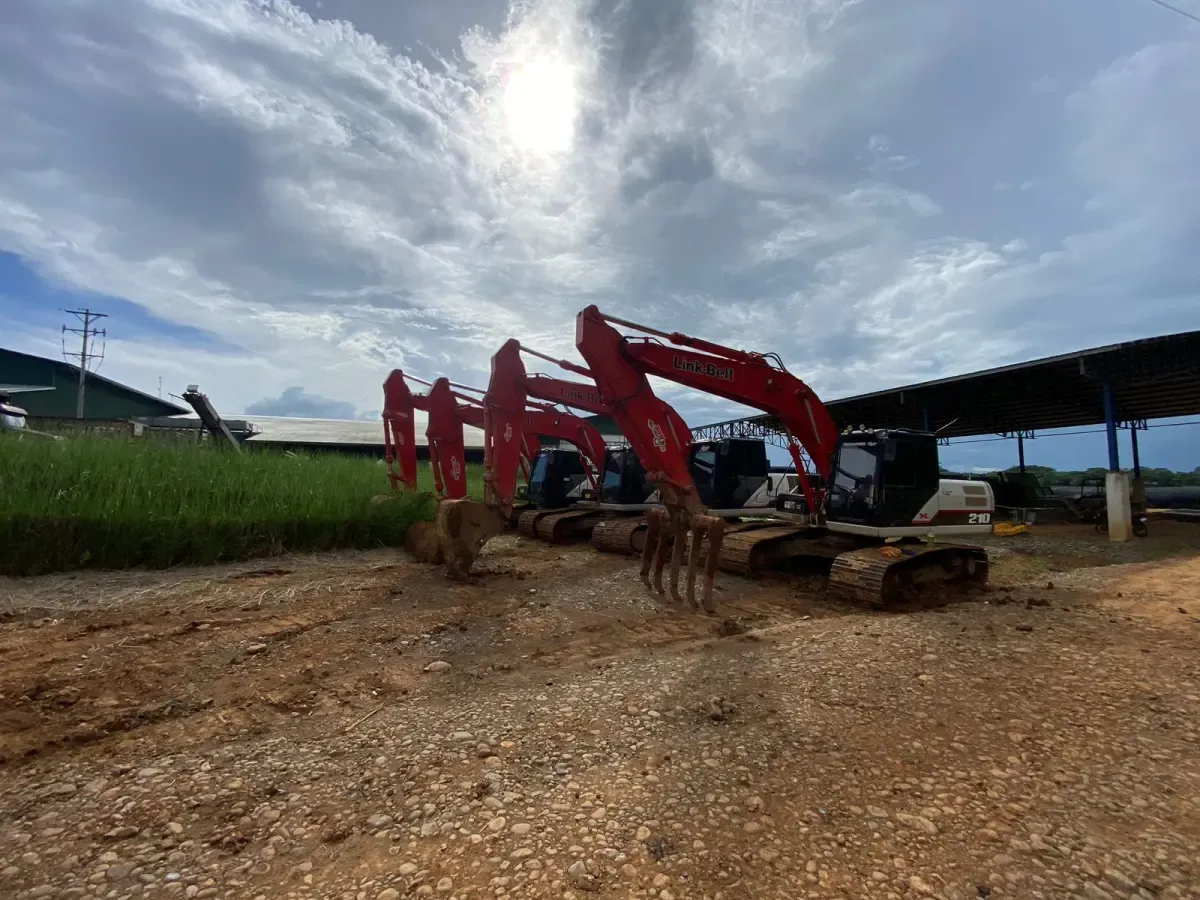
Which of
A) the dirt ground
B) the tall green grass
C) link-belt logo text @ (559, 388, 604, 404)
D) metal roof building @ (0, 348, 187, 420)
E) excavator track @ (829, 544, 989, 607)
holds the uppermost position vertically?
metal roof building @ (0, 348, 187, 420)

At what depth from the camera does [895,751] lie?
3643 mm

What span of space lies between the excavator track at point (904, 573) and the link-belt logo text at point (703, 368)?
9.56 feet

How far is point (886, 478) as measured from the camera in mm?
8641

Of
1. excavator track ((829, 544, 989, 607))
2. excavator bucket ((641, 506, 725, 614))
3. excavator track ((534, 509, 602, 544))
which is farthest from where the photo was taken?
excavator track ((534, 509, 602, 544))

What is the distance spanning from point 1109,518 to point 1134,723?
14931 millimetres

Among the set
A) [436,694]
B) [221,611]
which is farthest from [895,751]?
[221,611]

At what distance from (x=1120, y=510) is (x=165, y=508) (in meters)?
20.2

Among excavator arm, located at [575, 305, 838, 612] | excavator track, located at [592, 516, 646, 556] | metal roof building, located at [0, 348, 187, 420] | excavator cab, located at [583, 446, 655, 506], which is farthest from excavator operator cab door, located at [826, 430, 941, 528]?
metal roof building, located at [0, 348, 187, 420]

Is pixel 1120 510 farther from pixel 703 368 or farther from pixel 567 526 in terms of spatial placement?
pixel 567 526

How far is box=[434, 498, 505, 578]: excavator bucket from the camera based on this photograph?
886cm

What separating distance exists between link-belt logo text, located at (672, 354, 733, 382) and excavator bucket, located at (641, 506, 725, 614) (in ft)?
6.63

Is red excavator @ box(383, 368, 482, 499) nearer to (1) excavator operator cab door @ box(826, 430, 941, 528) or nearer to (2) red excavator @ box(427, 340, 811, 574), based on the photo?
(2) red excavator @ box(427, 340, 811, 574)

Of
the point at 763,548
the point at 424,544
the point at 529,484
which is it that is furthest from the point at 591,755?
the point at 529,484

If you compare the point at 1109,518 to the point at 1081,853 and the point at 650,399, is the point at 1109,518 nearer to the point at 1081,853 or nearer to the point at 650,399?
the point at 650,399
